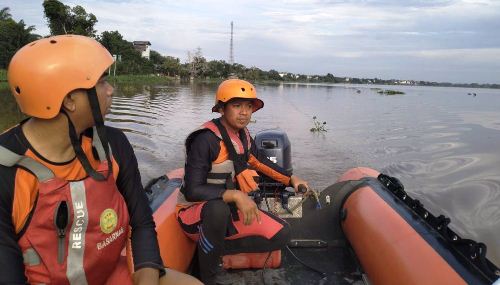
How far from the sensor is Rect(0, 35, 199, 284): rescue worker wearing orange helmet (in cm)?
131

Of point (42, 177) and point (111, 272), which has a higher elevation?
point (42, 177)

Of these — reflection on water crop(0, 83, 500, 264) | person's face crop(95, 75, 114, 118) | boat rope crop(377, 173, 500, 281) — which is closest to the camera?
person's face crop(95, 75, 114, 118)

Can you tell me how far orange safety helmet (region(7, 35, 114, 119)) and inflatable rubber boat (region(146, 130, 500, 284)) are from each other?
4.39 feet

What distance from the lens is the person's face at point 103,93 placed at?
56.6 inches

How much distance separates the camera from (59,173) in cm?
141

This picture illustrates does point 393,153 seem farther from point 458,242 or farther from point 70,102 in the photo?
point 70,102

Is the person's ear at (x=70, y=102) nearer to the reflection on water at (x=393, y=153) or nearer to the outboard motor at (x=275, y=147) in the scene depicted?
the outboard motor at (x=275, y=147)

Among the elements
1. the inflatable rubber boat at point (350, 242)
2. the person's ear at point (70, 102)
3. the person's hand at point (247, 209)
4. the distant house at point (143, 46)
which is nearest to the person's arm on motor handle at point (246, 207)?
the person's hand at point (247, 209)

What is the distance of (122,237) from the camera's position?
1.62 meters

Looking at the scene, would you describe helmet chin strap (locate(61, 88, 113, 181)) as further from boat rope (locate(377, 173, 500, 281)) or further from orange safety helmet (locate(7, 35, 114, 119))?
boat rope (locate(377, 173, 500, 281))

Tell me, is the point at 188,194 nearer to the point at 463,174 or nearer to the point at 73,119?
the point at 73,119

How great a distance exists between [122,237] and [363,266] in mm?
1839

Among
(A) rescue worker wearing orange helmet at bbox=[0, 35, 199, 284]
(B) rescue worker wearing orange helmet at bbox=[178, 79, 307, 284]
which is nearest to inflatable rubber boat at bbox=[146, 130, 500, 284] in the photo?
(B) rescue worker wearing orange helmet at bbox=[178, 79, 307, 284]

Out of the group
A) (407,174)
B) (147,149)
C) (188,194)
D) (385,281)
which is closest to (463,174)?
(407,174)
